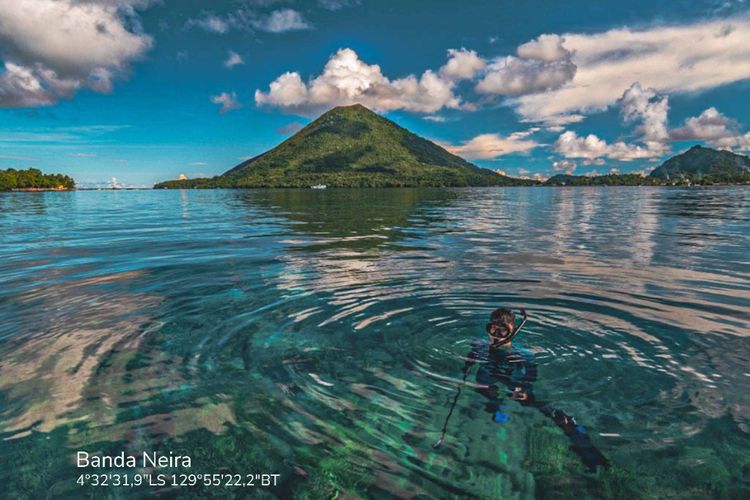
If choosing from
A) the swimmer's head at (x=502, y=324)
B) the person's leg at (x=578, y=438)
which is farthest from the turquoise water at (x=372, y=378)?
the swimmer's head at (x=502, y=324)

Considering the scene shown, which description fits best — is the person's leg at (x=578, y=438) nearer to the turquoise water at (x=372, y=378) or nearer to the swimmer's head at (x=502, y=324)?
the turquoise water at (x=372, y=378)

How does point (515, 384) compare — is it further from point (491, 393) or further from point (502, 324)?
point (502, 324)

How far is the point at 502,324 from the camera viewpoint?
7.80 m

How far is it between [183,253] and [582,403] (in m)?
20.6

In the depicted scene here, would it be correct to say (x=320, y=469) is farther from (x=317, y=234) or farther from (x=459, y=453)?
(x=317, y=234)

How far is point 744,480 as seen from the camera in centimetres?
509

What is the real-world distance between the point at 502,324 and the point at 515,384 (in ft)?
3.72

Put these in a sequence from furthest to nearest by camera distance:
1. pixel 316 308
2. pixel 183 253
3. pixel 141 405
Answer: pixel 183 253 → pixel 316 308 → pixel 141 405

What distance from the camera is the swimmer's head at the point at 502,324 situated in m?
7.75

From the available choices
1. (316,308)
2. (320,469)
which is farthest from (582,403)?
(316,308)

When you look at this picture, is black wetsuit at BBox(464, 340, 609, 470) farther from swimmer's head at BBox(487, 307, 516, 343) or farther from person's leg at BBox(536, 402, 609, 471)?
swimmer's head at BBox(487, 307, 516, 343)

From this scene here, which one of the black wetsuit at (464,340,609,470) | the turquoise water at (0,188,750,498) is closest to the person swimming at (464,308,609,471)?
the black wetsuit at (464,340,609,470)

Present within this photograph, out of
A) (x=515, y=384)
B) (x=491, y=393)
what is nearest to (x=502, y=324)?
(x=515, y=384)

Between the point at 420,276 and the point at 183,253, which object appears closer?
the point at 420,276
